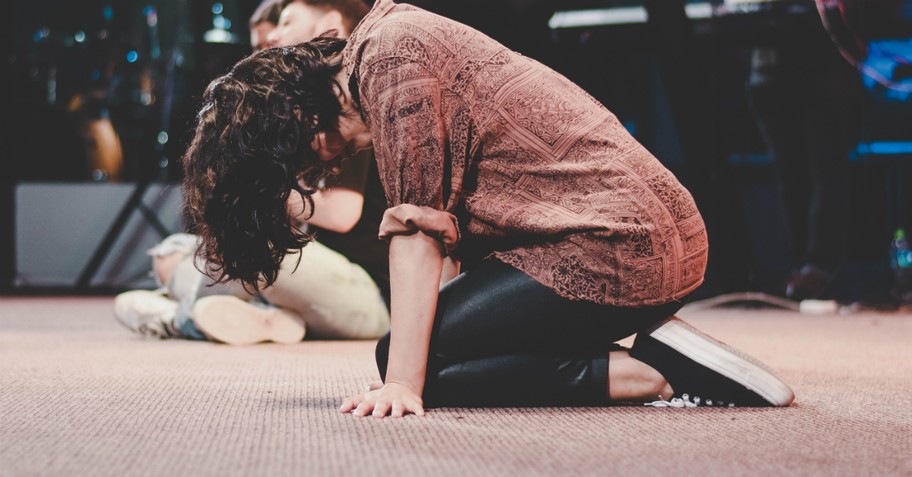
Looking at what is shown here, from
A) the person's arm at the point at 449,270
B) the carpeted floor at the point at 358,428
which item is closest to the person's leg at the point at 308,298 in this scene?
the carpeted floor at the point at 358,428

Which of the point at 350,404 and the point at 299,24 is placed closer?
the point at 350,404

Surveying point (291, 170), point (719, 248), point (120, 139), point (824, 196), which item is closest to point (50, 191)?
point (120, 139)

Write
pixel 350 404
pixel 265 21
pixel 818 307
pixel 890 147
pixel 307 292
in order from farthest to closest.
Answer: pixel 890 147 < pixel 818 307 < pixel 265 21 < pixel 307 292 < pixel 350 404

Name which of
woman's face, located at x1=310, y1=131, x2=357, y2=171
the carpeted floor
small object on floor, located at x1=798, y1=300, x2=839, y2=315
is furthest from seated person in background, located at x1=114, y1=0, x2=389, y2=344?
small object on floor, located at x1=798, y1=300, x2=839, y2=315

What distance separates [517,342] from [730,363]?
27cm

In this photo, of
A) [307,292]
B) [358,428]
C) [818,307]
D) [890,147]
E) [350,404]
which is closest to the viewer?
[358,428]

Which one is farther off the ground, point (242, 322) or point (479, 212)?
point (479, 212)

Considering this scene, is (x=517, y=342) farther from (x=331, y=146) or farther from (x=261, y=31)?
(x=261, y=31)

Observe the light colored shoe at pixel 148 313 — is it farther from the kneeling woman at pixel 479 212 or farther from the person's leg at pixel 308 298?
the kneeling woman at pixel 479 212

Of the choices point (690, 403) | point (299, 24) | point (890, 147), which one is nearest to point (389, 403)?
point (690, 403)

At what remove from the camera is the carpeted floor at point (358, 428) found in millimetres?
812

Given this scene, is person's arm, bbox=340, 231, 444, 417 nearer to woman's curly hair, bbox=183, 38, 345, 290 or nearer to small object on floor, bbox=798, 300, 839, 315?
woman's curly hair, bbox=183, 38, 345, 290

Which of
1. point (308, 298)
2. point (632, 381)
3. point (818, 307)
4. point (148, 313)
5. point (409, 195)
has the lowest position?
point (818, 307)

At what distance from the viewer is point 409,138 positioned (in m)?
1.05
